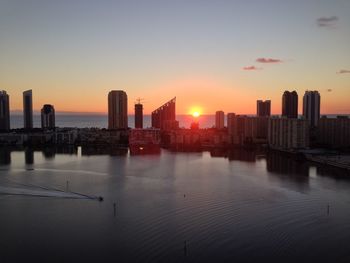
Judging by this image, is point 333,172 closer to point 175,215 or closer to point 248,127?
point 175,215

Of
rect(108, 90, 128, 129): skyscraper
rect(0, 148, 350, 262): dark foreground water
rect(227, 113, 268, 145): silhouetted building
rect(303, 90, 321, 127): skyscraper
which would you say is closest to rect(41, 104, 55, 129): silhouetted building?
rect(108, 90, 128, 129): skyscraper

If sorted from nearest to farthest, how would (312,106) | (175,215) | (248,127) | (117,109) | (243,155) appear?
(175,215) → (243,155) → (248,127) → (312,106) → (117,109)

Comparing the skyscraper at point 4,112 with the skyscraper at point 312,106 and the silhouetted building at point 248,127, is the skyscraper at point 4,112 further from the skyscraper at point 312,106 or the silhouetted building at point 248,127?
the skyscraper at point 312,106

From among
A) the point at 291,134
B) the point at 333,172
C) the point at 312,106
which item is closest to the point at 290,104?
the point at 312,106

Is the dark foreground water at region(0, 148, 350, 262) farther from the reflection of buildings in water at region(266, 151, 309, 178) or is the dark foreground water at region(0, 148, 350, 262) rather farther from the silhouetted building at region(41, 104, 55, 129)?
the silhouetted building at region(41, 104, 55, 129)

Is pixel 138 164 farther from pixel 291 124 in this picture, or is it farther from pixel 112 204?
pixel 291 124

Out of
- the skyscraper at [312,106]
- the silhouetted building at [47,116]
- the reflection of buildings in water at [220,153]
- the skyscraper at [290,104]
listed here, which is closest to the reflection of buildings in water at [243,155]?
the reflection of buildings in water at [220,153]
